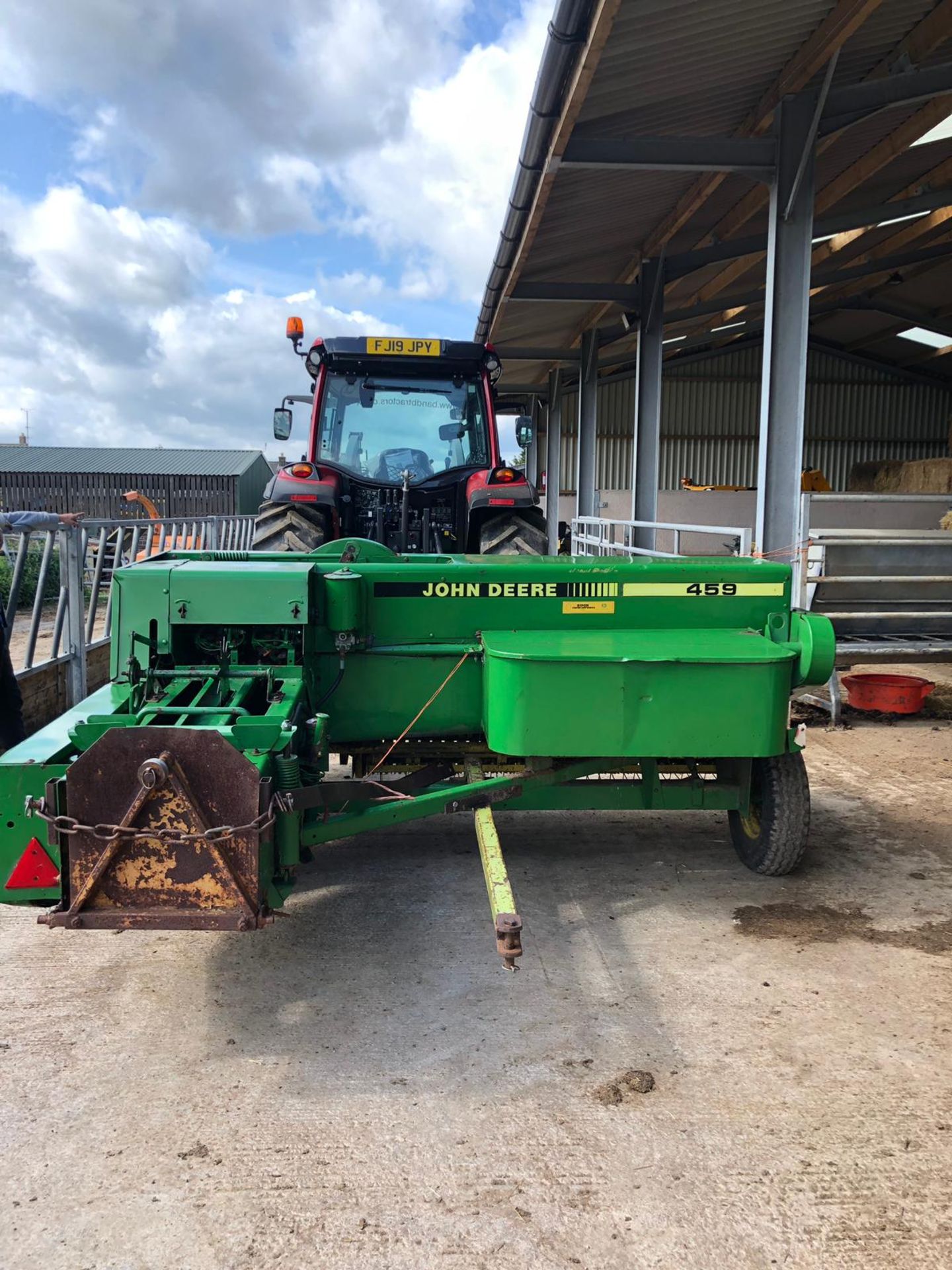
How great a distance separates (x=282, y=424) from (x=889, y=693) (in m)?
5.36

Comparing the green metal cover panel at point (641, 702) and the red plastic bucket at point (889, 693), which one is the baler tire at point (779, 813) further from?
the red plastic bucket at point (889, 693)

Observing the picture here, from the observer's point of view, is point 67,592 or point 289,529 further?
point 67,592

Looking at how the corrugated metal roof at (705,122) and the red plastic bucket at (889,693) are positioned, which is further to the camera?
the red plastic bucket at (889,693)

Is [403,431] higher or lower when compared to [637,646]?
higher

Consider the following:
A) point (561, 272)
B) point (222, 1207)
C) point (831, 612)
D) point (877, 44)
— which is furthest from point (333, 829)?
point (561, 272)

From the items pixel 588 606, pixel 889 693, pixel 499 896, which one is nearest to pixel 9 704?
pixel 588 606

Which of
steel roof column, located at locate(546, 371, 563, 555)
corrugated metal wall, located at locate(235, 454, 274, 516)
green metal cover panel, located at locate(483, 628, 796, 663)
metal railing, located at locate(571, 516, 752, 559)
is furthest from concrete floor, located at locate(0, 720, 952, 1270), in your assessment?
corrugated metal wall, located at locate(235, 454, 274, 516)

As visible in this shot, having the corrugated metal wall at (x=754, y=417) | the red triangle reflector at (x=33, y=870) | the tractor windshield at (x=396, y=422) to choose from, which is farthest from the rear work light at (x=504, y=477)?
the corrugated metal wall at (x=754, y=417)

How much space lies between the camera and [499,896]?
2848 millimetres

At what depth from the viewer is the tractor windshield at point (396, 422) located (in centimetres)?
737

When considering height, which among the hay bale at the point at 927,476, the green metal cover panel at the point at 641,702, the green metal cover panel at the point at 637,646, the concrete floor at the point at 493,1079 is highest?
the hay bale at the point at 927,476

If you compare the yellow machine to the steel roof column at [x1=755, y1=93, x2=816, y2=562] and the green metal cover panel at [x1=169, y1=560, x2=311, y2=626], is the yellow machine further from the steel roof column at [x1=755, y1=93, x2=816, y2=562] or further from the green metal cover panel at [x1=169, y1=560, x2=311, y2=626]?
the green metal cover panel at [x1=169, y1=560, x2=311, y2=626]

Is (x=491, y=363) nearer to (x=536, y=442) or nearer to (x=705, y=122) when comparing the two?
(x=705, y=122)

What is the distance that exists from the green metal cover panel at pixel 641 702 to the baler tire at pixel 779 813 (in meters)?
0.57
